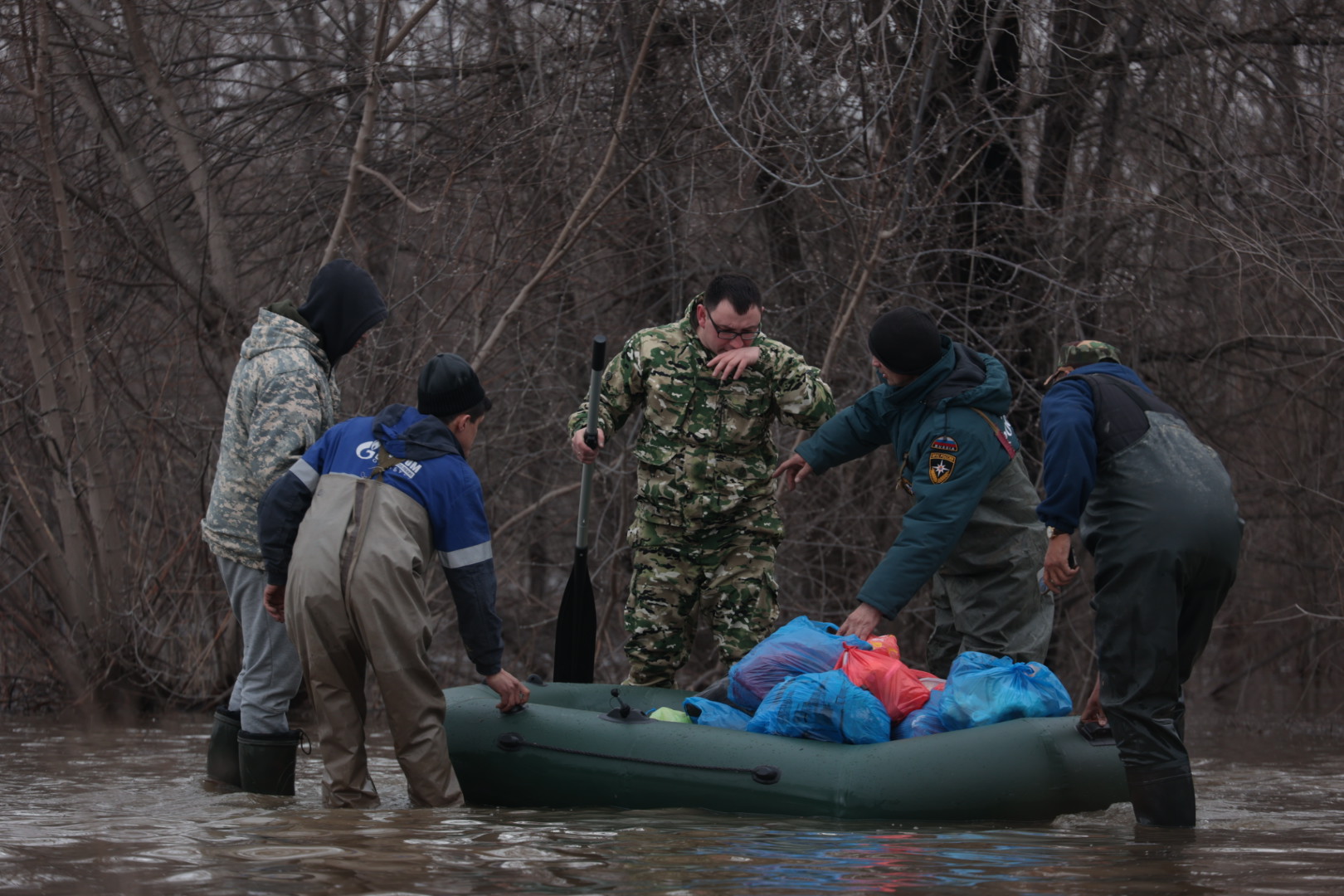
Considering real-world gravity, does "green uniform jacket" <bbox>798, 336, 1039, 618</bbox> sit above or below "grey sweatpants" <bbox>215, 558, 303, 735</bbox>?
above

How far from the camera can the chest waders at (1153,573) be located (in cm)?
423

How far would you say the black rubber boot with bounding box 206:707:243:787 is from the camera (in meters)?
5.18

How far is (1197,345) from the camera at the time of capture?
9242 mm

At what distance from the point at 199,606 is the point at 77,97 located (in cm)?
312

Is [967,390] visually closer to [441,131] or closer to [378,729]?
[378,729]

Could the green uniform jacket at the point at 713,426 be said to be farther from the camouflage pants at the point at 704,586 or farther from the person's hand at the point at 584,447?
the person's hand at the point at 584,447

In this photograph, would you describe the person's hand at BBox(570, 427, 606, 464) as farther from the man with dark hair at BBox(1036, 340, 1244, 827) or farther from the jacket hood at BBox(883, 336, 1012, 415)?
the man with dark hair at BBox(1036, 340, 1244, 827)

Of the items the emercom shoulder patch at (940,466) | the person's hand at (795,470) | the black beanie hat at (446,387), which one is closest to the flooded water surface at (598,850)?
the emercom shoulder patch at (940,466)

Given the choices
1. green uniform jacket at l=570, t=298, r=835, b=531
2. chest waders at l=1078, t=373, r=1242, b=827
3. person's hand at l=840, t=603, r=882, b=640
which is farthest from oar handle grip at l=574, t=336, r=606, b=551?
chest waders at l=1078, t=373, r=1242, b=827

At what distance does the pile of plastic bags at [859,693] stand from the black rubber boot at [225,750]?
1.65 meters

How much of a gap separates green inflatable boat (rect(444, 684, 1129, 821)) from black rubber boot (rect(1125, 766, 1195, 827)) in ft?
0.91

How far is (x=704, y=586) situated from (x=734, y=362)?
0.91m

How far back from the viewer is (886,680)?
494 cm

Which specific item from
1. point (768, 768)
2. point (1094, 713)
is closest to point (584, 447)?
point (768, 768)
